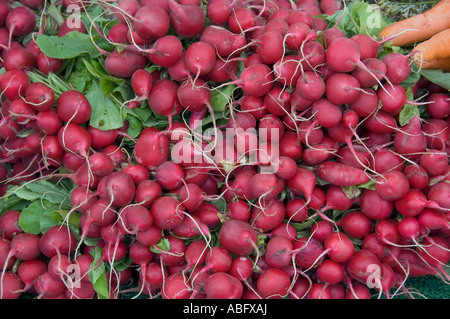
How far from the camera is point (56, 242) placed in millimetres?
1604

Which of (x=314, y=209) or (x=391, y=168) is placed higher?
(x=391, y=168)

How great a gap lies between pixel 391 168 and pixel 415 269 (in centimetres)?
51

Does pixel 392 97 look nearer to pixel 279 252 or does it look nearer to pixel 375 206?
pixel 375 206

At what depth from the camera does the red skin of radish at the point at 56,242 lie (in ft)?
5.27

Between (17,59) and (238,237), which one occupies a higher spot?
(17,59)

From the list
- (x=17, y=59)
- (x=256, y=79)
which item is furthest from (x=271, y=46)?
(x=17, y=59)

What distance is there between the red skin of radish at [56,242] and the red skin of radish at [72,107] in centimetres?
50

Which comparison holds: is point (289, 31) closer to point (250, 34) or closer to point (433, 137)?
point (250, 34)

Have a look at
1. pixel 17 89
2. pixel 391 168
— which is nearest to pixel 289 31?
pixel 391 168

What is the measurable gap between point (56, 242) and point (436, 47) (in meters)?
2.02

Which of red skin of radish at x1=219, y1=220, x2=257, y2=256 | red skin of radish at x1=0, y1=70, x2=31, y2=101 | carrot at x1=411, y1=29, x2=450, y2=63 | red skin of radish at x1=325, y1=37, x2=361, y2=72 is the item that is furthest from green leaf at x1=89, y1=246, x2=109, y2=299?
carrot at x1=411, y1=29, x2=450, y2=63

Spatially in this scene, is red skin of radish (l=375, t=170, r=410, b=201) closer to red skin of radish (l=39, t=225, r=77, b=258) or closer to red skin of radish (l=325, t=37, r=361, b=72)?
red skin of radish (l=325, t=37, r=361, b=72)

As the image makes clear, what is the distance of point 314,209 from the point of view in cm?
166
